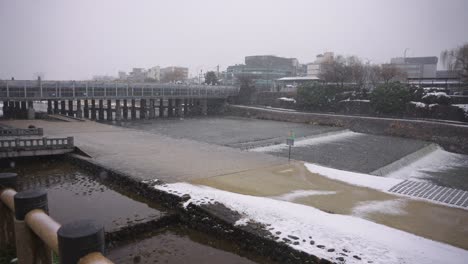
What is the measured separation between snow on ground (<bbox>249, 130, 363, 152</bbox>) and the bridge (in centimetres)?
2890

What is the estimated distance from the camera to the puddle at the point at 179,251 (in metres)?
8.79

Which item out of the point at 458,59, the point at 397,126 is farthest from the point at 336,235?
the point at 458,59

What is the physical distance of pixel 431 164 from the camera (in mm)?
23469

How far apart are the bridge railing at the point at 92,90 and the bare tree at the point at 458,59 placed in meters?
38.7

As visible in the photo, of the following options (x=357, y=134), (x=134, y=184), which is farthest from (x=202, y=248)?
(x=357, y=134)

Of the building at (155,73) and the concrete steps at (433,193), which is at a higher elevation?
the building at (155,73)

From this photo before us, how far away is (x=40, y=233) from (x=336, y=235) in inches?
314

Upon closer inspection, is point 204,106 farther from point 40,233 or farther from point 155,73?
point 155,73

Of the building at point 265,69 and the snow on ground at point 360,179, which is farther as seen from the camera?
the building at point 265,69

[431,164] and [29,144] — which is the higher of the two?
[29,144]

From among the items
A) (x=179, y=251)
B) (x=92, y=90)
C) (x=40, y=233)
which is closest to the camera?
(x=40, y=233)

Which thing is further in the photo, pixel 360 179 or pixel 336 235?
pixel 360 179

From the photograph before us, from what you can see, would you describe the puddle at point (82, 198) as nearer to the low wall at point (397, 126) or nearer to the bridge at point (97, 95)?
the bridge at point (97, 95)

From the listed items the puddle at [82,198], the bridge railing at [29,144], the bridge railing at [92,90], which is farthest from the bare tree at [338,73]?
the puddle at [82,198]
